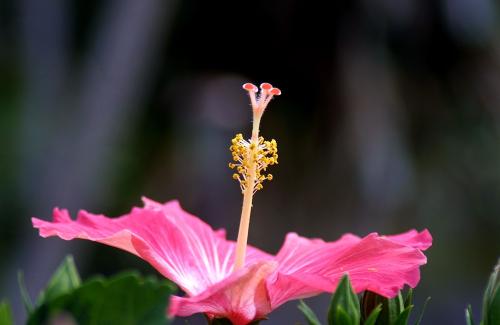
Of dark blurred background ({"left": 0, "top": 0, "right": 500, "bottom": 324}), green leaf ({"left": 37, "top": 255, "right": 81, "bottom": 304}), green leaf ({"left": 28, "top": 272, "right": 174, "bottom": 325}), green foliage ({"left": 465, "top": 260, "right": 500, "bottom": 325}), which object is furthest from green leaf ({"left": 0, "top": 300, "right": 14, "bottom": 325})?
dark blurred background ({"left": 0, "top": 0, "right": 500, "bottom": 324})

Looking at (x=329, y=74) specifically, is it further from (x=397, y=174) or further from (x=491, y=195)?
(x=491, y=195)

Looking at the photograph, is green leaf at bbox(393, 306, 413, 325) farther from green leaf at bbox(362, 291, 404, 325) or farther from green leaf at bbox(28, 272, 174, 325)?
green leaf at bbox(28, 272, 174, 325)

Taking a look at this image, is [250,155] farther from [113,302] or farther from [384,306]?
[113,302]

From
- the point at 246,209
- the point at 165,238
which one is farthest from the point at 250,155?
the point at 165,238

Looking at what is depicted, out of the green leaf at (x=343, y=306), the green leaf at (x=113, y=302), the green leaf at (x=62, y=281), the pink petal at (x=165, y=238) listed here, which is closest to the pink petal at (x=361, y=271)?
the green leaf at (x=343, y=306)

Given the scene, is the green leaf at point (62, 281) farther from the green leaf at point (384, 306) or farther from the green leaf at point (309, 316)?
the green leaf at point (384, 306)

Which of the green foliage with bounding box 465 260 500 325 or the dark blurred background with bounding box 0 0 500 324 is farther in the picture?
the dark blurred background with bounding box 0 0 500 324
